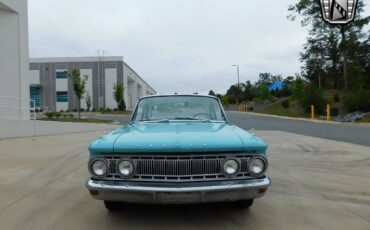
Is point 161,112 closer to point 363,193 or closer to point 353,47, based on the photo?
point 363,193

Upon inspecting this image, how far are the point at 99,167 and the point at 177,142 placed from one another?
35.9 inches

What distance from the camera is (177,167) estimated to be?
434cm

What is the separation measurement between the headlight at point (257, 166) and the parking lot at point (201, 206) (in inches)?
26.9

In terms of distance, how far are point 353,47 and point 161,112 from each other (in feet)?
146

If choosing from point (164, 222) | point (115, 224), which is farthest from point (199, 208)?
point (115, 224)

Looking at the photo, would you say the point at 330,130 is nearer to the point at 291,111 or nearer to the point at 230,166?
the point at 230,166

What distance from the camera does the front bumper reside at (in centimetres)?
421

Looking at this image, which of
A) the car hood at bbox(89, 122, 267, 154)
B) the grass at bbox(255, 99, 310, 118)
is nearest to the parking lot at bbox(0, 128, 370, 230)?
the car hood at bbox(89, 122, 267, 154)

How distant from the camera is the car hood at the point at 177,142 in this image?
14.2 feet

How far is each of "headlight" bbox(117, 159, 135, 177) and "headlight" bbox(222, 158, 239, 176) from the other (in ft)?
3.28

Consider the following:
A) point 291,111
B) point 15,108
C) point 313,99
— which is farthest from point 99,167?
point 291,111

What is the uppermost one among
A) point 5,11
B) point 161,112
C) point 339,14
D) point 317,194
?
point 5,11

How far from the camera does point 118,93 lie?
183ft

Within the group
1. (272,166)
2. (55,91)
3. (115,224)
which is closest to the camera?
(115,224)
